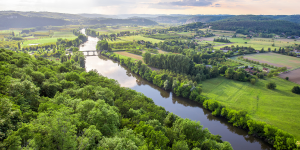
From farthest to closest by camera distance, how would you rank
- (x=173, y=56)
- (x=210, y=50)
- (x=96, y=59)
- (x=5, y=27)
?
(x=5, y=27) → (x=210, y=50) → (x=96, y=59) → (x=173, y=56)

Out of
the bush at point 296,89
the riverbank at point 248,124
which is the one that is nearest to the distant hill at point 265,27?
the bush at point 296,89

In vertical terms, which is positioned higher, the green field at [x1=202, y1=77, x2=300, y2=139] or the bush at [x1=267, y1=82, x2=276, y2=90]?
the bush at [x1=267, y1=82, x2=276, y2=90]

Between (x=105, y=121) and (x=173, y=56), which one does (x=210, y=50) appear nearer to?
(x=173, y=56)

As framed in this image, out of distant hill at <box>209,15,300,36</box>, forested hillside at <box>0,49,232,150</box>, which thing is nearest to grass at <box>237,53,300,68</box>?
forested hillside at <box>0,49,232,150</box>

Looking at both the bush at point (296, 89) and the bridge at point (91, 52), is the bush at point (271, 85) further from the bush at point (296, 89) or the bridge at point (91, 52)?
the bridge at point (91, 52)

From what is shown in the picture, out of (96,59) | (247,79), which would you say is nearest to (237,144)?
(247,79)

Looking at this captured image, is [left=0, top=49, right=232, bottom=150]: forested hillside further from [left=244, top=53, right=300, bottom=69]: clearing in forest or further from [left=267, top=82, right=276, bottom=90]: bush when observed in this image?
[left=244, top=53, right=300, bottom=69]: clearing in forest
